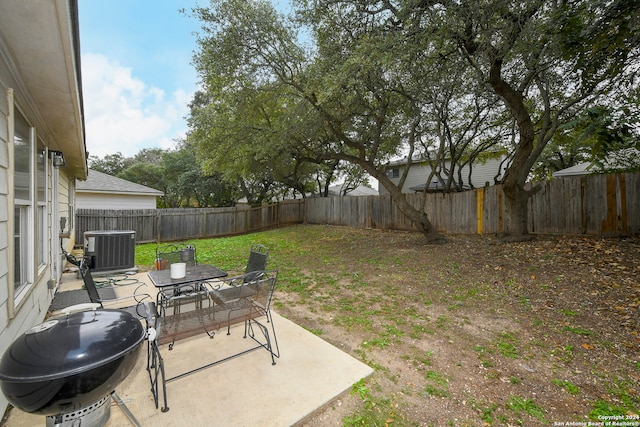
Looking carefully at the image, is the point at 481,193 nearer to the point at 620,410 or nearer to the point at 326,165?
the point at 620,410

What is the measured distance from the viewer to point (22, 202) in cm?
233

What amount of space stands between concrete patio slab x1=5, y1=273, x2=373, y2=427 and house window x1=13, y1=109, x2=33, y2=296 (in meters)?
1.17

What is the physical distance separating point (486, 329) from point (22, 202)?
4.86m

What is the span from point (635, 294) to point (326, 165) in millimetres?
13024

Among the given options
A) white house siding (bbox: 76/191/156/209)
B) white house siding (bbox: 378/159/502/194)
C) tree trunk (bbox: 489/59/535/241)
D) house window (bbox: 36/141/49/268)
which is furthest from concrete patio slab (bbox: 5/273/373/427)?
white house siding (bbox: 378/159/502/194)

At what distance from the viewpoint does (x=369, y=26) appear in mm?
6316

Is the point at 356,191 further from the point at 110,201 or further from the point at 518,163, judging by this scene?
the point at 518,163

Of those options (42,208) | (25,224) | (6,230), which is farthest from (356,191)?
(6,230)

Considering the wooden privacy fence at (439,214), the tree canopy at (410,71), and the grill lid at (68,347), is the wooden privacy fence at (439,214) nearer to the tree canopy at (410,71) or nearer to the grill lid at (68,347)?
the tree canopy at (410,71)

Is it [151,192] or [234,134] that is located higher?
[234,134]

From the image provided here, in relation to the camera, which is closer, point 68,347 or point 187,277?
point 68,347

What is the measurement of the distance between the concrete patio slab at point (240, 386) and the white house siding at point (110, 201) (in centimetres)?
1284

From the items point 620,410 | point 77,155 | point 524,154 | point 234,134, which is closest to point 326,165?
point 234,134

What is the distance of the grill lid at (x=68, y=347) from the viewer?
1.17 m
